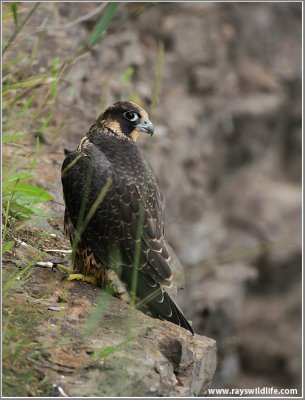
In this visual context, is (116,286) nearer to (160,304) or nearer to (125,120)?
(160,304)

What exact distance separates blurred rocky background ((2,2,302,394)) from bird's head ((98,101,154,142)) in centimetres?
235

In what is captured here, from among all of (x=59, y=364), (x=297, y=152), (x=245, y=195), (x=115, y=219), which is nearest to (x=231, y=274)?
(x=245, y=195)

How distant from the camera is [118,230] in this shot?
14.2 feet

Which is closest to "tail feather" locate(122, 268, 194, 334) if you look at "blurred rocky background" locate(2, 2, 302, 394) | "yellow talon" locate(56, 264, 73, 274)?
"yellow talon" locate(56, 264, 73, 274)

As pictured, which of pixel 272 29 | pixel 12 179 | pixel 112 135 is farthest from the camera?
pixel 272 29

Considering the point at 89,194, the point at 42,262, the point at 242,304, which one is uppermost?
the point at 89,194

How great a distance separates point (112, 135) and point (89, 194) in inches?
25.2

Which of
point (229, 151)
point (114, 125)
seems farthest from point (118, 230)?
point (229, 151)

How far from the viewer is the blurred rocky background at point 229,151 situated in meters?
8.52

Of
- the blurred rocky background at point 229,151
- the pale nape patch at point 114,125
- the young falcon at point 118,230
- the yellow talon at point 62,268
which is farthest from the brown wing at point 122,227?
the blurred rocky background at point 229,151

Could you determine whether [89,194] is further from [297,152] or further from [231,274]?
[297,152]

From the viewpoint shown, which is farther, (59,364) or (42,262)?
(42,262)

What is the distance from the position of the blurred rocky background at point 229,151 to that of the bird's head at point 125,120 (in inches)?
92.6

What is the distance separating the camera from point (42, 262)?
4332 mm
